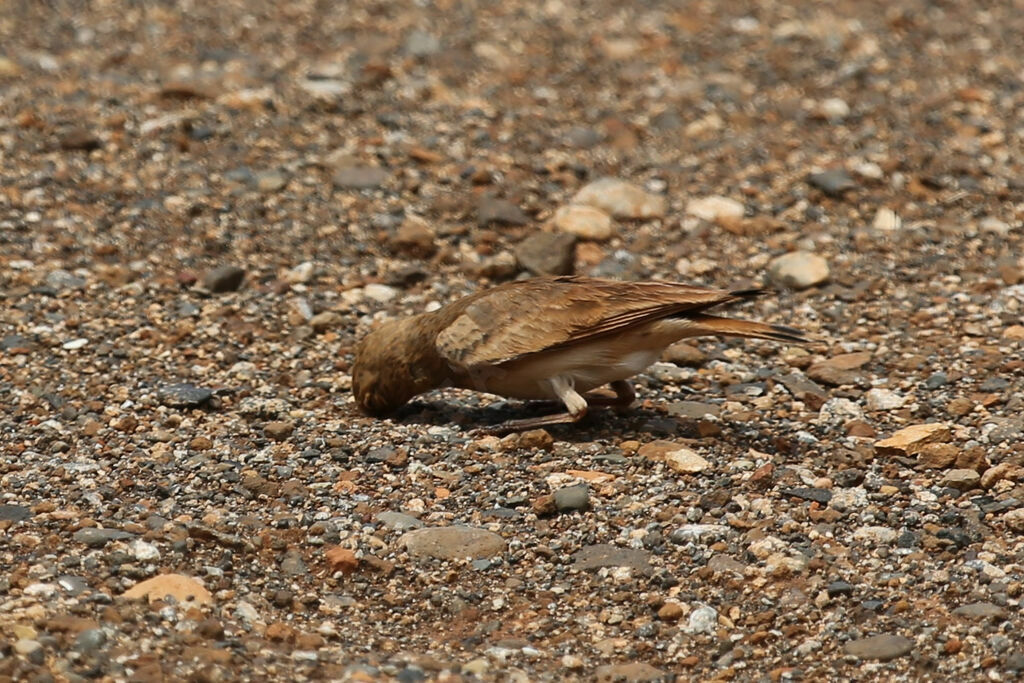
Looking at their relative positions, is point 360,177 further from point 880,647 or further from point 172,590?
point 880,647

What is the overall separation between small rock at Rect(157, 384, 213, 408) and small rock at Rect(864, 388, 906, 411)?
10.2 feet

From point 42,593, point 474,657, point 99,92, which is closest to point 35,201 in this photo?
point 99,92

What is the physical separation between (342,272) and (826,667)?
4.23 meters

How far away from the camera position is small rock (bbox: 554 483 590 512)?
19.2ft

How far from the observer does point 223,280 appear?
317 inches

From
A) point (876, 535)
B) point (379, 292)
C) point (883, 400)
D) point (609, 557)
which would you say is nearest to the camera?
point (609, 557)

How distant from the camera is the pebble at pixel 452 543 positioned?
5.57 m

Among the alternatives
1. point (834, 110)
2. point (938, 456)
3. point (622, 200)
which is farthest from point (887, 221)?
point (938, 456)

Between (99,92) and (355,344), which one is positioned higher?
(99,92)

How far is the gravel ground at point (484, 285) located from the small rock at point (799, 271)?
0.08 ft

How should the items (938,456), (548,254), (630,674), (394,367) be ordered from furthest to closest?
(548,254) < (394,367) < (938,456) < (630,674)

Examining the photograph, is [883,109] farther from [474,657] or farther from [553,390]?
[474,657]

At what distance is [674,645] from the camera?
5098 mm

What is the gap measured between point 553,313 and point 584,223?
253 centimetres
